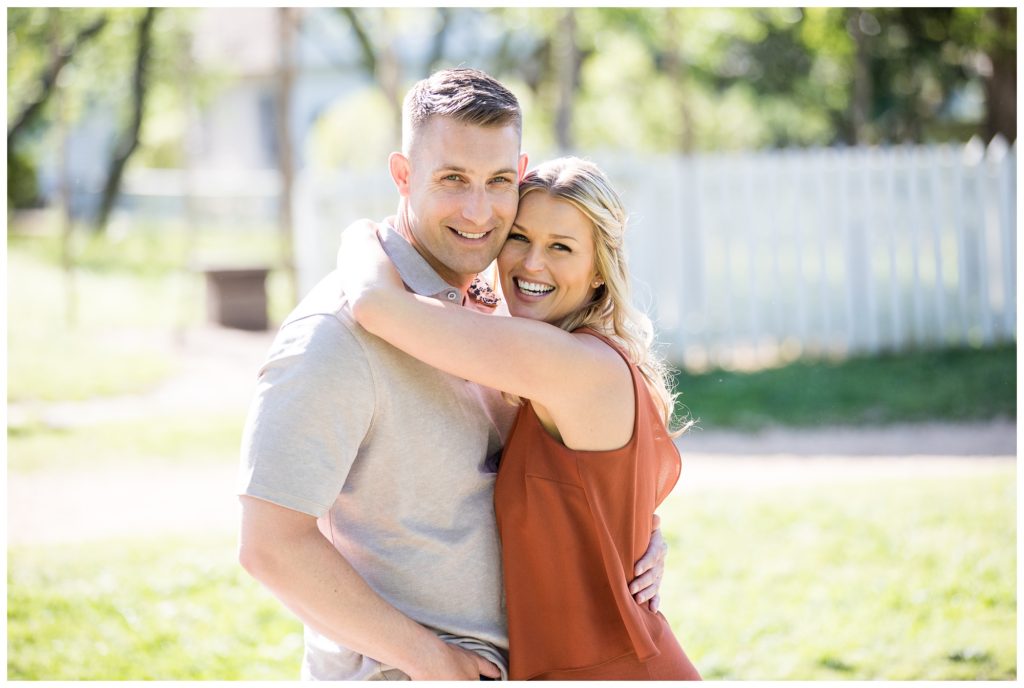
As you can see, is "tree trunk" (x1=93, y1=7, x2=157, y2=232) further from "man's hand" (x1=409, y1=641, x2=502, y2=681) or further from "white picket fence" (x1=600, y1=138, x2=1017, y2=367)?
"man's hand" (x1=409, y1=641, x2=502, y2=681)

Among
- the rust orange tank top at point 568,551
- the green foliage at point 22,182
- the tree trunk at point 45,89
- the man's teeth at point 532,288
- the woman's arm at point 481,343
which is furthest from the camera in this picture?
the green foliage at point 22,182

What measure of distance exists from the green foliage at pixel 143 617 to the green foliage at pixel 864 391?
15.7ft

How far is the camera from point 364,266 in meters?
2.28

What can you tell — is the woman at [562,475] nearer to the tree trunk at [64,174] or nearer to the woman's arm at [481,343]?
the woman's arm at [481,343]

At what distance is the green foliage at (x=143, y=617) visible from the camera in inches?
199

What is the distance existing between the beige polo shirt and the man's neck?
0.31 feet

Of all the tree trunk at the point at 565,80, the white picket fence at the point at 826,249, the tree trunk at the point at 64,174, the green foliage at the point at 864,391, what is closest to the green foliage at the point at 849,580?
A: the green foliage at the point at 864,391

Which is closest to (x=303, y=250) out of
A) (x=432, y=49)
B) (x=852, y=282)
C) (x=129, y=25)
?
(x=852, y=282)

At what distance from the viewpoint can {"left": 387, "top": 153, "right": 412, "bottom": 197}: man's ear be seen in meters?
2.49

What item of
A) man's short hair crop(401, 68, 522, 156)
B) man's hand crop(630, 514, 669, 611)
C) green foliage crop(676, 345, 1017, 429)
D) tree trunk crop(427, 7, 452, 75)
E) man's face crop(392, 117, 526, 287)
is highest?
tree trunk crop(427, 7, 452, 75)

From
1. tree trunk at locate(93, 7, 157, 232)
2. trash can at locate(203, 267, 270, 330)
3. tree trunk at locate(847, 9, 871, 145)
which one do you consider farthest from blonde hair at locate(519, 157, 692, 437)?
tree trunk at locate(93, 7, 157, 232)

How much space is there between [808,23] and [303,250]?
10861mm

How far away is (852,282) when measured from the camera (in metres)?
12.5

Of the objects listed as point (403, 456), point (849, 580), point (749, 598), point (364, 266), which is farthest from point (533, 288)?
point (849, 580)
